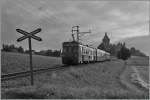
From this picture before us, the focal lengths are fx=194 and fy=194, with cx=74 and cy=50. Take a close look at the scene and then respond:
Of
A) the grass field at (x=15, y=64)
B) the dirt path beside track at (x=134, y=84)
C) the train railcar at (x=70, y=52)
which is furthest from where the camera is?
the train railcar at (x=70, y=52)

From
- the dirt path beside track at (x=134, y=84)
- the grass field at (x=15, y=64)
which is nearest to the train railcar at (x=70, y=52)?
the grass field at (x=15, y=64)

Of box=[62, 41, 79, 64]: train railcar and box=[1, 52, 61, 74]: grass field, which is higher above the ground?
box=[62, 41, 79, 64]: train railcar

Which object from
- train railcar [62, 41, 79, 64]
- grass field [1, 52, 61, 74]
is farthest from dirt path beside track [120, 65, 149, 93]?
grass field [1, 52, 61, 74]

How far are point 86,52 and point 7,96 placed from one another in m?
20.3

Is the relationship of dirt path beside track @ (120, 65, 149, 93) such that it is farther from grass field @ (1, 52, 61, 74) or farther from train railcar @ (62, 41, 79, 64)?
grass field @ (1, 52, 61, 74)

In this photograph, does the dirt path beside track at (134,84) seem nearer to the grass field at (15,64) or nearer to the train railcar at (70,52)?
the train railcar at (70,52)

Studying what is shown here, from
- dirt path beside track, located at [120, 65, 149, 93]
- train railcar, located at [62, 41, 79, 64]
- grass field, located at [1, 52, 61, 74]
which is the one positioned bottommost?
dirt path beside track, located at [120, 65, 149, 93]

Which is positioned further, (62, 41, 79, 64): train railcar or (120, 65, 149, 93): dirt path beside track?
(62, 41, 79, 64): train railcar

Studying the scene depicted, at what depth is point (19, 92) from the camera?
6.24 meters

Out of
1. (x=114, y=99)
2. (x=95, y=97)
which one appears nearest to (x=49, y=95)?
(x=95, y=97)

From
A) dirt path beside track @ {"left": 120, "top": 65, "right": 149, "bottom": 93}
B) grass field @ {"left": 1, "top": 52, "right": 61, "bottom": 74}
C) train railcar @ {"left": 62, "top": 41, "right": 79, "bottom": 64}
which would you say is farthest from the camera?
train railcar @ {"left": 62, "top": 41, "right": 79, "bottom": 64}

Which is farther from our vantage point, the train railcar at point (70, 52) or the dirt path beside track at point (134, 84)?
the train railcar at point (70, 52)

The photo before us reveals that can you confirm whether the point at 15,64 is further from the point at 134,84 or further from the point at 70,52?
the point at 134,84

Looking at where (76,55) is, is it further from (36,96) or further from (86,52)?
(36,96)
